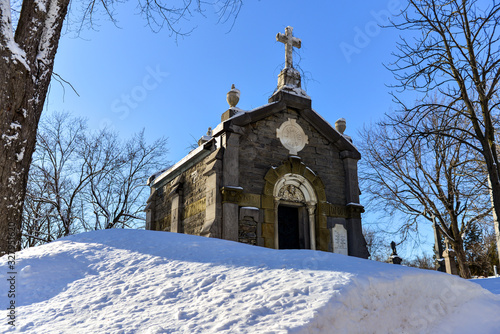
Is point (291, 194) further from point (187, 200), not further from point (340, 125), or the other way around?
point (340, 125)

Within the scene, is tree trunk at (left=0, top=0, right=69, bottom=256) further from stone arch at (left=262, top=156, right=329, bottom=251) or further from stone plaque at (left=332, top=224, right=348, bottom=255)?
stone plaque at (left=332, top=224, right=348, bottom=255)

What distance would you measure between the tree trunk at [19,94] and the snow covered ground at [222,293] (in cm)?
66

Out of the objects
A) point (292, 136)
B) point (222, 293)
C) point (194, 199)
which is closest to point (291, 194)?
point (292, 136)

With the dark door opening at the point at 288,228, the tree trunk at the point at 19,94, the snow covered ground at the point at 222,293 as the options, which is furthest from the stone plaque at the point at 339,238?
the tree trunk at the point at 19,94

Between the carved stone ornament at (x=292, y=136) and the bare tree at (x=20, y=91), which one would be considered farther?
the carved stone ornament at (x=292, y=136)

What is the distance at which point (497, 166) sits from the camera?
7.46m

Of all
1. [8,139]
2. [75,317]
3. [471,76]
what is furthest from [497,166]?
[8,139]

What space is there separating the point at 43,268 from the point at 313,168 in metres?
8.53

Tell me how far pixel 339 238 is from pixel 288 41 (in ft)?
20.6

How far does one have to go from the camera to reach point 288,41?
1286 cm

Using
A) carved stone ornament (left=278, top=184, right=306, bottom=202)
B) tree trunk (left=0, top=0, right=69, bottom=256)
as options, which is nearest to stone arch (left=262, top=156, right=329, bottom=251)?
carved stone ornament (left=278, top=184, right=306, bottom=202)

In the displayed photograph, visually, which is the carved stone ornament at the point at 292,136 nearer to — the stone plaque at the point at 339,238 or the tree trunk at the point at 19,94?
the stone plaque at the point at 339,238

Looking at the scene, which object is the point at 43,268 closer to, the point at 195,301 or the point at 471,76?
the point at 195,301

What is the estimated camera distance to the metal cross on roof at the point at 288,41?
1280cm
